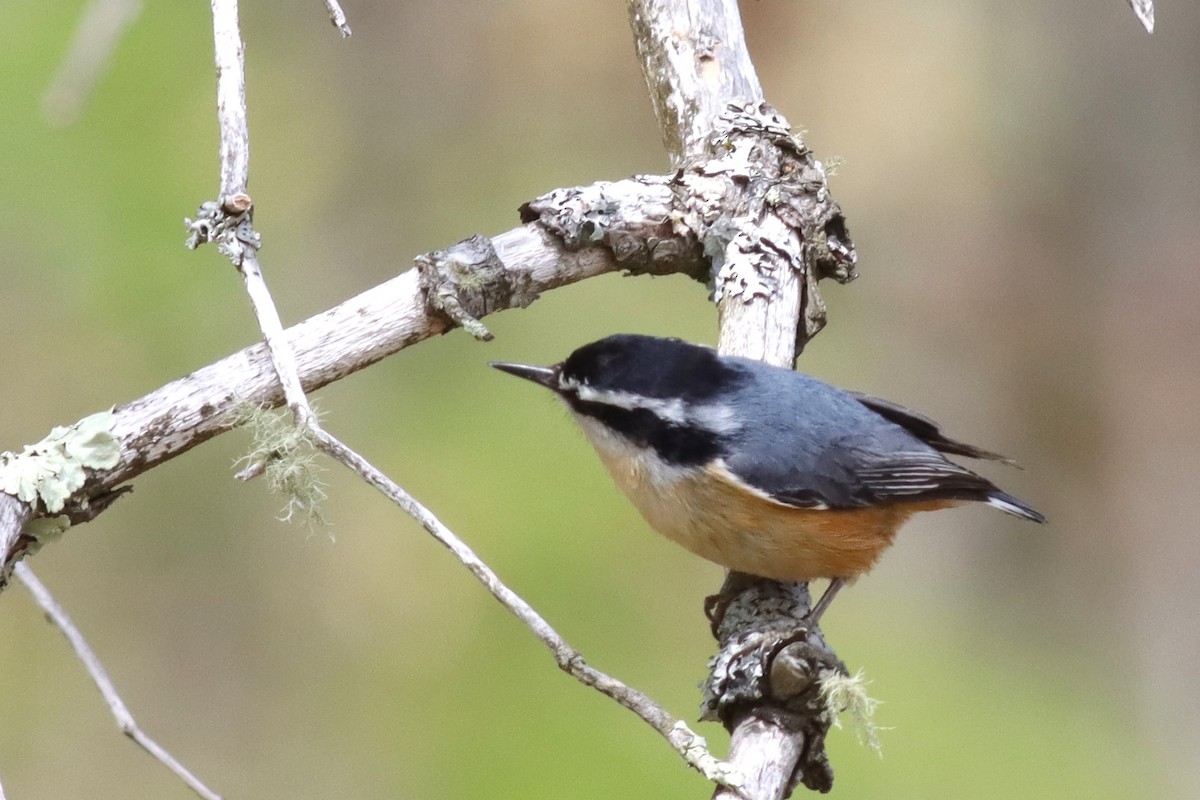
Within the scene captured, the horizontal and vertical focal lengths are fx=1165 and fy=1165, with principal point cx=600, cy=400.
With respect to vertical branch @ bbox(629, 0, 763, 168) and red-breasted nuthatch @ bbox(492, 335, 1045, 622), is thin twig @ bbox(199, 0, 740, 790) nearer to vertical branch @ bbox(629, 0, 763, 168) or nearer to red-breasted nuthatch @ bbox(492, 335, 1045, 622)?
red-breasted nuthatch @ bbox(492, 335, 1045, 622)

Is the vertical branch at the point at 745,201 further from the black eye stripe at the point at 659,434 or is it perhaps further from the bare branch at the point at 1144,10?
the bare branch at the point at 1144,10

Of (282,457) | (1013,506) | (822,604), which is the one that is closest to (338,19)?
(282,457)

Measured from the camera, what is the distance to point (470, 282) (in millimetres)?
2199

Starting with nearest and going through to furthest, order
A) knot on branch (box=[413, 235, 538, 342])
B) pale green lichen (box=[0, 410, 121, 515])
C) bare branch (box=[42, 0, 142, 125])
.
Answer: pale green lichen (box=[0, 410, 121, 515]), knot on branch (box=[413, 235, 538, 342]), bare branch (box=[42, 0, 142, 125])

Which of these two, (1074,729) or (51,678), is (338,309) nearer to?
(51,678)

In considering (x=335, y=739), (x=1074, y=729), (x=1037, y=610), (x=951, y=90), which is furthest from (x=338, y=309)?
(x=951, y=90)

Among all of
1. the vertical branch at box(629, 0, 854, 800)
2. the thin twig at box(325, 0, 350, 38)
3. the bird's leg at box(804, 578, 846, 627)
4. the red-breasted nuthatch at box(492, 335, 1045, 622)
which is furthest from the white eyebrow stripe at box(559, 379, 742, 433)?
the thin twig at box(325, 0, 350, 38)

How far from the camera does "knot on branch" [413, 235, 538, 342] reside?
2.12 metres

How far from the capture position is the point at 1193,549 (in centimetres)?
525

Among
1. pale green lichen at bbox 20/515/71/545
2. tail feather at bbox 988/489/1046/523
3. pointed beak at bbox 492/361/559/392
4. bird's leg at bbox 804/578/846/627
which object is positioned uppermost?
tail feather at bbox 988/489/1046/523

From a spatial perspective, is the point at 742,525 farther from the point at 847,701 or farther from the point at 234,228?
the point at 234,228

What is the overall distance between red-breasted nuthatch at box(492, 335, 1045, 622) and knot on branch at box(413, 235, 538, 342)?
0.22 meters

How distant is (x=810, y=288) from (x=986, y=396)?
3054 millimetres

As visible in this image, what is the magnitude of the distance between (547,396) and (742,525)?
81.1 inches
